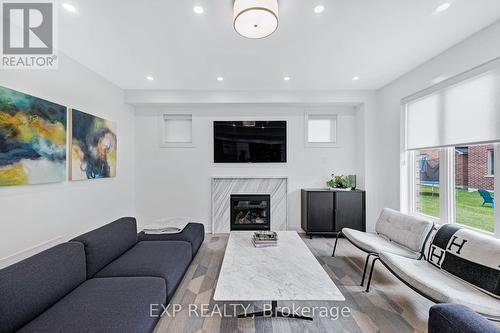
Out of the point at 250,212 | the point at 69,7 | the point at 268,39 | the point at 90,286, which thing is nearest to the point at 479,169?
the point at 268,39

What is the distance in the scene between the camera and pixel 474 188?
2475 millimetres

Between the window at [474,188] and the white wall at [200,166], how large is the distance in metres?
1.82

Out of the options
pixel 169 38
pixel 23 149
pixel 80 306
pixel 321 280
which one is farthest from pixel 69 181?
pixel 321 280

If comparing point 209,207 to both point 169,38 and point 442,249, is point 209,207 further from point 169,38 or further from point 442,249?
point 442,249

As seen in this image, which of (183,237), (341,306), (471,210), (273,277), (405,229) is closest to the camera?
(273,277)

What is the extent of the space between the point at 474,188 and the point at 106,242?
4.04 meters

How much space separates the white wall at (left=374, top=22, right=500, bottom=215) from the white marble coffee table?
2.34 meters

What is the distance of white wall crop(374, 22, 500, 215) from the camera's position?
2270 mm

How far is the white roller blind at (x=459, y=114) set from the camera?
7.20 feet

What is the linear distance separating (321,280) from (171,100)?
12.4ft

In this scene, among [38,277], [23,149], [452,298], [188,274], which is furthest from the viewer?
[188,274]

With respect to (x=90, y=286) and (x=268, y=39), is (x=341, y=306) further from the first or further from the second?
(x=268, y=39)

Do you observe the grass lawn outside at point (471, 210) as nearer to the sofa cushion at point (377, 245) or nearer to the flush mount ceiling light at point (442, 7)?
the sofa cushion at point (377, 245)

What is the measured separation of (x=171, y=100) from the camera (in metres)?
4.07
